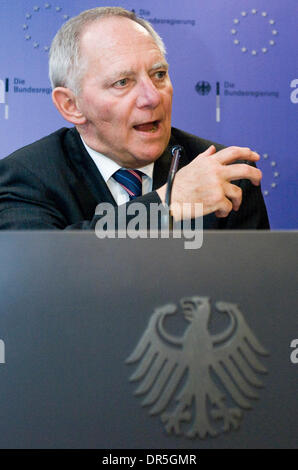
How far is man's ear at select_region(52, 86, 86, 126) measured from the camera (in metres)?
1.54

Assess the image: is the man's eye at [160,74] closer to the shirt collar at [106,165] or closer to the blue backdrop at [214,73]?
the shirt collar at [106,165]

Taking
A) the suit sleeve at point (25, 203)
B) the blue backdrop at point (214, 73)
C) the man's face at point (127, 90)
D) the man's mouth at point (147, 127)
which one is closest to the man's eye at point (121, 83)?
the man's face at point (127, 90)

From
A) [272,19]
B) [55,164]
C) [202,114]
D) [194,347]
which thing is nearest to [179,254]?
[194,347]

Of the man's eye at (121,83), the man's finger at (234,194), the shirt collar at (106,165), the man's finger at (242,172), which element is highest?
the man's eye at (121,83)

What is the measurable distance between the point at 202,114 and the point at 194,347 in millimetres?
1499

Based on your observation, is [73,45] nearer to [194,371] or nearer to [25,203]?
[25,203]

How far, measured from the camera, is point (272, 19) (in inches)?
79.2

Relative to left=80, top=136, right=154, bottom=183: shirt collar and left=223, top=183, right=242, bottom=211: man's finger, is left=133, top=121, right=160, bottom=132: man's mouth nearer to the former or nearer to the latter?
left=80, top=136, right=154, bottom=183: shirt collar

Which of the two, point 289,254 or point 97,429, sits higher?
point 289,254

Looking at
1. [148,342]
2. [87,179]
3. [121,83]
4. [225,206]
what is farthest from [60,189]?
[148,342]

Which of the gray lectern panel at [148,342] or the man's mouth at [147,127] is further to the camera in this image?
the man's mouth at [147,127]

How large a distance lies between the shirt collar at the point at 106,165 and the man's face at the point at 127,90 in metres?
0.01

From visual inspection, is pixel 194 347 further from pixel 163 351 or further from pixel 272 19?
pixel 272 19

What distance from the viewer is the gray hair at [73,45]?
4.87ft
